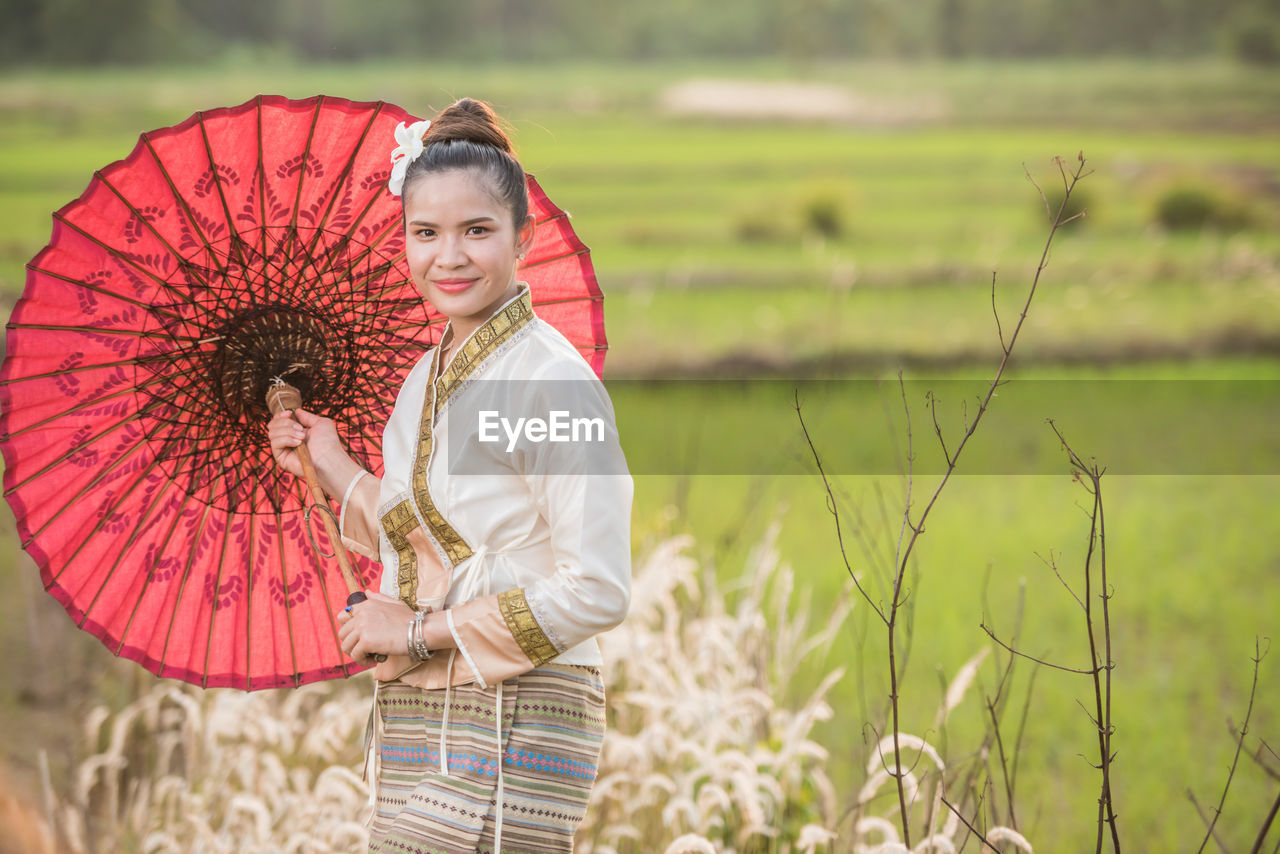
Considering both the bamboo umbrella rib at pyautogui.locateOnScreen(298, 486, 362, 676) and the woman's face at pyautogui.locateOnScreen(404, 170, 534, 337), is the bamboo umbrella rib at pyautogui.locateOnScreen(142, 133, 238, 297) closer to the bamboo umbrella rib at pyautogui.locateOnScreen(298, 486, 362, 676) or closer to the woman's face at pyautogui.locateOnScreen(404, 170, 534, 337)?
the woman's face at pyautogui.locateOnScreen(404, 170, 534, 337)

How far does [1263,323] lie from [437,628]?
1068 cm

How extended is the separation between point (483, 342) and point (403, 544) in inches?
11.0

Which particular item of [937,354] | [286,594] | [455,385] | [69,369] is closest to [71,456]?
[69,369]

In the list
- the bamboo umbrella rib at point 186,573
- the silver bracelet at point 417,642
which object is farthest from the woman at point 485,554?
the bamboo umbrella rib at point 186,573

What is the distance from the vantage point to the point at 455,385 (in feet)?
4.96

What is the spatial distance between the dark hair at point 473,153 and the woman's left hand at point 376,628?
0.50 meters

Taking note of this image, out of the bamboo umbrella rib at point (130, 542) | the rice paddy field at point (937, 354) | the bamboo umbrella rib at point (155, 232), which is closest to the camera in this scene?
the bamboo umbrella rib at point (155, 232)

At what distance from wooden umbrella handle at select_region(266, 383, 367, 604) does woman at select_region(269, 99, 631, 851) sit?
51 millimetres

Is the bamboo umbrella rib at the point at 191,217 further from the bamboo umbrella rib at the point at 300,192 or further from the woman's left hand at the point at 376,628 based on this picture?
the woman's left hand at the point at 376,628

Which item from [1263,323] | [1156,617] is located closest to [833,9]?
[1263,323]

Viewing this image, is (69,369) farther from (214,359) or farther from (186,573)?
→ (186,573)

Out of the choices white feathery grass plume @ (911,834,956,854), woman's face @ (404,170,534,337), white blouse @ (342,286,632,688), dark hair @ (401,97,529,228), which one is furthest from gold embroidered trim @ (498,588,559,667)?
white feathery grass plume @ (911,834,956,854)

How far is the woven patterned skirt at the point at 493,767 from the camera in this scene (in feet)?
4.63

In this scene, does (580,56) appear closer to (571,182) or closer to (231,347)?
(571,182)
